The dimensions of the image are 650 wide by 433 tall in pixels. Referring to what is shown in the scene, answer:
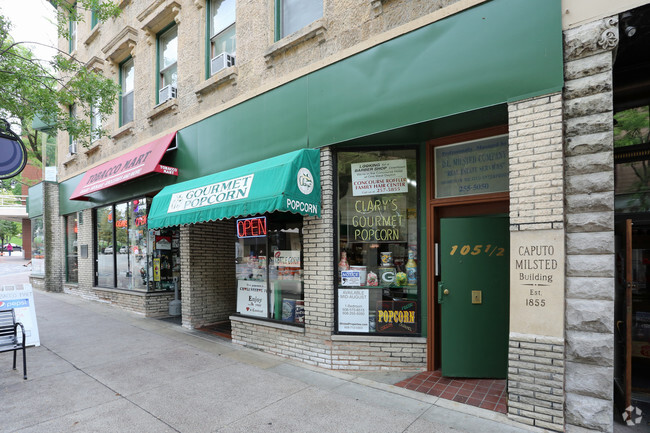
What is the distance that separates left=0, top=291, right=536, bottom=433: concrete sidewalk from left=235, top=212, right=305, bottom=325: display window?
0.83m

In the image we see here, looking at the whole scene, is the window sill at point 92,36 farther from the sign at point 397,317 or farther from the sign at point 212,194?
the sign at point 397,317

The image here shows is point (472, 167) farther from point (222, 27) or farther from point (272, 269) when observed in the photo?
point (222, 27)

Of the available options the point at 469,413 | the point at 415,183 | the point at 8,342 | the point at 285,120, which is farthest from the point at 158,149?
the point at 469,413

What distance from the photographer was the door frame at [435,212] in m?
5.26

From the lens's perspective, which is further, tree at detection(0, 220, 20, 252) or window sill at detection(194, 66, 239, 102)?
tree at detection(0, 220, 20, 252)

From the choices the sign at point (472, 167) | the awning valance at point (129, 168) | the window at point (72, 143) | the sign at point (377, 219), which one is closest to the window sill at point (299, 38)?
the sign at point (472, 167)

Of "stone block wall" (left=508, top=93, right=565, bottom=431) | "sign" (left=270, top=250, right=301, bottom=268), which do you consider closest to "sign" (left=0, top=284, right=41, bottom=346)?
"sign" (left=270, top=250, right=301, bottom=268)

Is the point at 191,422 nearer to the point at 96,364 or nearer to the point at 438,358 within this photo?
the point at 96,364

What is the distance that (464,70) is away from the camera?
14.7 ft

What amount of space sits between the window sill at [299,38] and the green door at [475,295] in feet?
11.9

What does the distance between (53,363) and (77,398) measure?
193 cm

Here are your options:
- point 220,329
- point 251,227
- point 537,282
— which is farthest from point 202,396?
point 537,282

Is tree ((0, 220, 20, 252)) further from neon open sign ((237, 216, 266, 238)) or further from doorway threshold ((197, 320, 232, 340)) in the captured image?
neon open sign ((237, 216, 266, 238))

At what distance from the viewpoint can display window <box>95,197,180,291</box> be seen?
10031 mm
